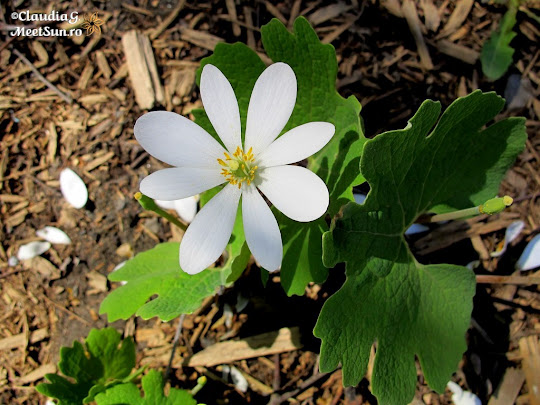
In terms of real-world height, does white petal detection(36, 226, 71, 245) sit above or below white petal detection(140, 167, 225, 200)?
below

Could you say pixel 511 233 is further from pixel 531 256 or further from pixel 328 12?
pixel 328 12

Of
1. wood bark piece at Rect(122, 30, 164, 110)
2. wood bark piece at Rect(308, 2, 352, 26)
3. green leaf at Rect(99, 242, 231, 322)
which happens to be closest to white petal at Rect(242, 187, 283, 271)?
green leaf at Rect(99, 242, 231, 322)

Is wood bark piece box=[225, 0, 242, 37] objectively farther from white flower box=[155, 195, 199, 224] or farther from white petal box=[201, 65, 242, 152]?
white petal box=[201, 65, 242, 152]

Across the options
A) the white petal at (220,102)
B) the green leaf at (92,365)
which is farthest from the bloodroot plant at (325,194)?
the green leaf at (92,365)

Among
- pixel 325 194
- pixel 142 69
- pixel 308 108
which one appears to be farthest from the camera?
pixel 142 69

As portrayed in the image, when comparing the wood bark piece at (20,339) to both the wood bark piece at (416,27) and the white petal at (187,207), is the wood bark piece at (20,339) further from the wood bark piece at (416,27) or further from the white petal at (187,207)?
the wood bark piece at (416,27)

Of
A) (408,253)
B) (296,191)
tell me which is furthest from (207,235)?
(408,253)
